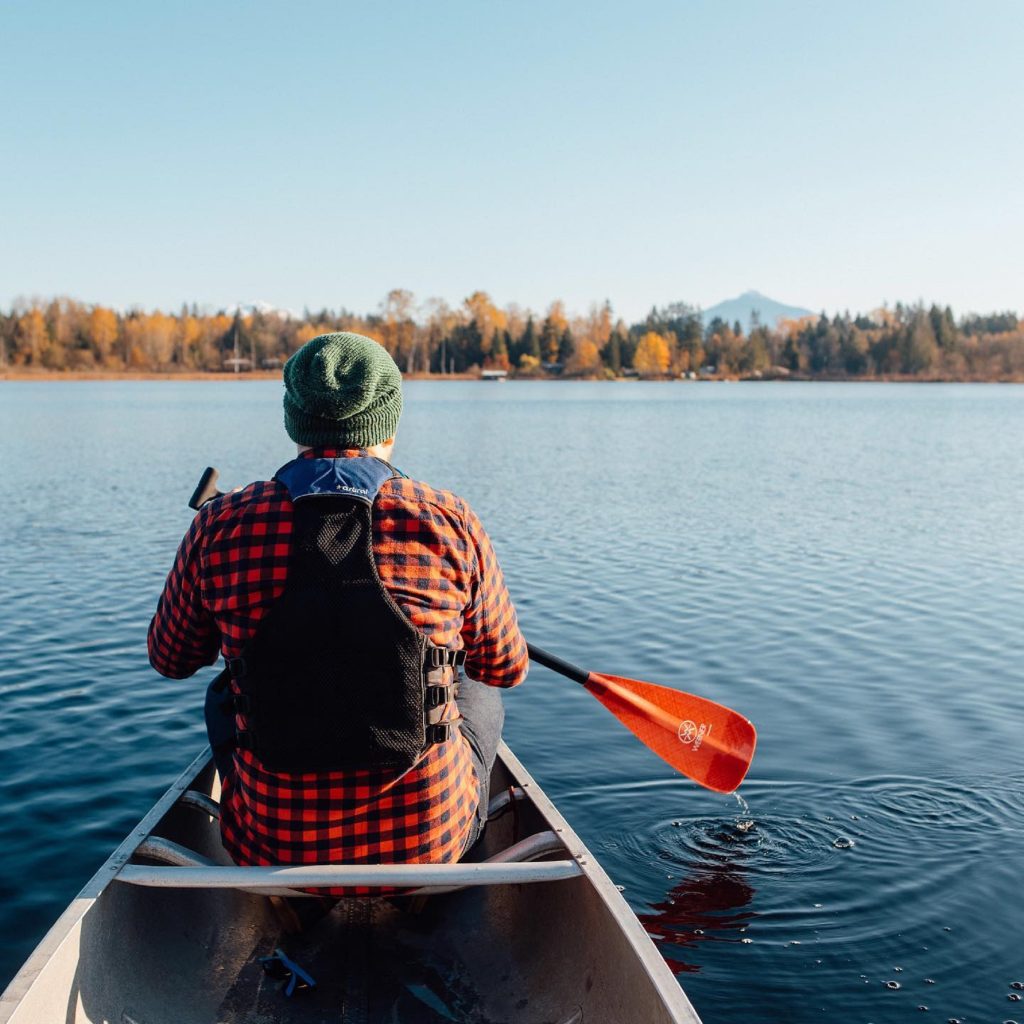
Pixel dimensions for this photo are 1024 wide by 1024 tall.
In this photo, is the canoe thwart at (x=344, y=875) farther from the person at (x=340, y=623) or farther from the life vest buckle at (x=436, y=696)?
the life vest buckle at (x=436, y=696)

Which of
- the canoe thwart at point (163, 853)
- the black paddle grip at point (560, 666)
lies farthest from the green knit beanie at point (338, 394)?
the black paddle grip at point (560, 666)

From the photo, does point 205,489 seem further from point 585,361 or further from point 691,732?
point 585,361

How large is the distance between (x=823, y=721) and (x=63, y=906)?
5337mm

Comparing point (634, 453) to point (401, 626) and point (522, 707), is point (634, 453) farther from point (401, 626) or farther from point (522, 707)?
point (401, 626)

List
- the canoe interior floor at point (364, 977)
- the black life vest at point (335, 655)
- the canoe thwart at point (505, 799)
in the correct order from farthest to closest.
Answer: the canoe thwart at point (505, 799) → the canoe interior floor at point (364, 977) → the black life vest at point (335, 655)

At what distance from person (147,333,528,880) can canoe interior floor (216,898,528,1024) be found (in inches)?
21.5

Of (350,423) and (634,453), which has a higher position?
(350,423)

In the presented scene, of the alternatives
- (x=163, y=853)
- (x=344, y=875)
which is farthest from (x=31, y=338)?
(x=344, y=875)

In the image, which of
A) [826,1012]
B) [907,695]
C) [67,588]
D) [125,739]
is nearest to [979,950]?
[826,1012]

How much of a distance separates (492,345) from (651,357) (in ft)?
74.2

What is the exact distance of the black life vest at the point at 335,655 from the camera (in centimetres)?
296

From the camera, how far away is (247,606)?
10.1ft

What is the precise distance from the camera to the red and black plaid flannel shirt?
9.95 feet

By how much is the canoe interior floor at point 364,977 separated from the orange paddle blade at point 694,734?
6.39 feet
